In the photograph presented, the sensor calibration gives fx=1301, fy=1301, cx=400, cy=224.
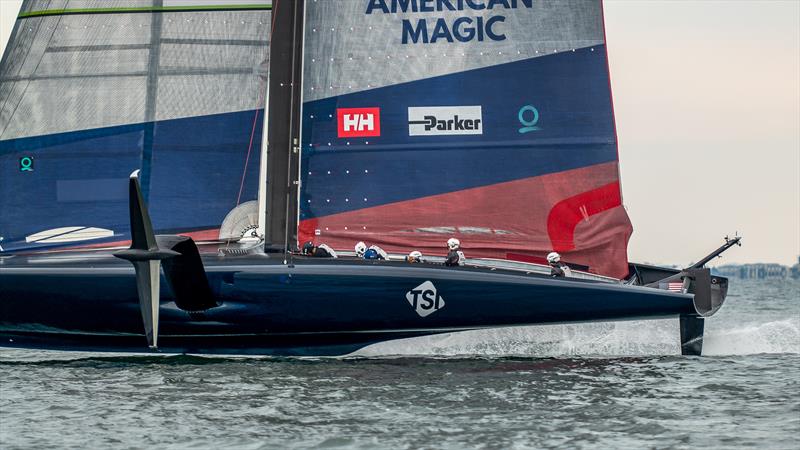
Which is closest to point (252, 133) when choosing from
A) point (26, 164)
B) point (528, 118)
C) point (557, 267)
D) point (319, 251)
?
point (319, 251)

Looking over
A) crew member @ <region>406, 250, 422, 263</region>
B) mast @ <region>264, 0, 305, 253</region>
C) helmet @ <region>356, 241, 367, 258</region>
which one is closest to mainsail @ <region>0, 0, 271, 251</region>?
mast @ <region>264, 0, 305, 253</region>

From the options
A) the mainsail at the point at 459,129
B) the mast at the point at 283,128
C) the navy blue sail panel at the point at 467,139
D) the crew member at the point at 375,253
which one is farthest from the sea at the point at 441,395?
Answer: the navy blue sail panel at the point at 467,139

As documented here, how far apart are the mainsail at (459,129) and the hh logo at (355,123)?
0.01m

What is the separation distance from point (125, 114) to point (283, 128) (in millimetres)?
1762

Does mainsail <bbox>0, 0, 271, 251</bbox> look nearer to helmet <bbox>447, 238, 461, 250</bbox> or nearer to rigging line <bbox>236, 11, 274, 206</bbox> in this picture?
rigging line <bbox>236, 11, 274, 206</bbox>

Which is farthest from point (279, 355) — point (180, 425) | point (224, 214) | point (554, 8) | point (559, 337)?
point (554, 8)

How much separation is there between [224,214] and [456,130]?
9.00 ft

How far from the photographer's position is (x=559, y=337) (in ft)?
46.1

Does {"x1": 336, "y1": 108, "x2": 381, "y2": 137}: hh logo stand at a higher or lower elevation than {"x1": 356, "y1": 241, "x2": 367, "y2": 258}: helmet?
higher

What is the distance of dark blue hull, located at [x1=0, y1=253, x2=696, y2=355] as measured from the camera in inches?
518

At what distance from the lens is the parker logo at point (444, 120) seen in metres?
14.5

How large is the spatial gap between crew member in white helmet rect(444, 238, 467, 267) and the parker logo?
1310 millimetres

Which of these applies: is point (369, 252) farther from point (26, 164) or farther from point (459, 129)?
point (26, 164)

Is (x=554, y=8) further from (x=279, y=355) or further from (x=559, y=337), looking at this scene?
(x=279, y=355)
